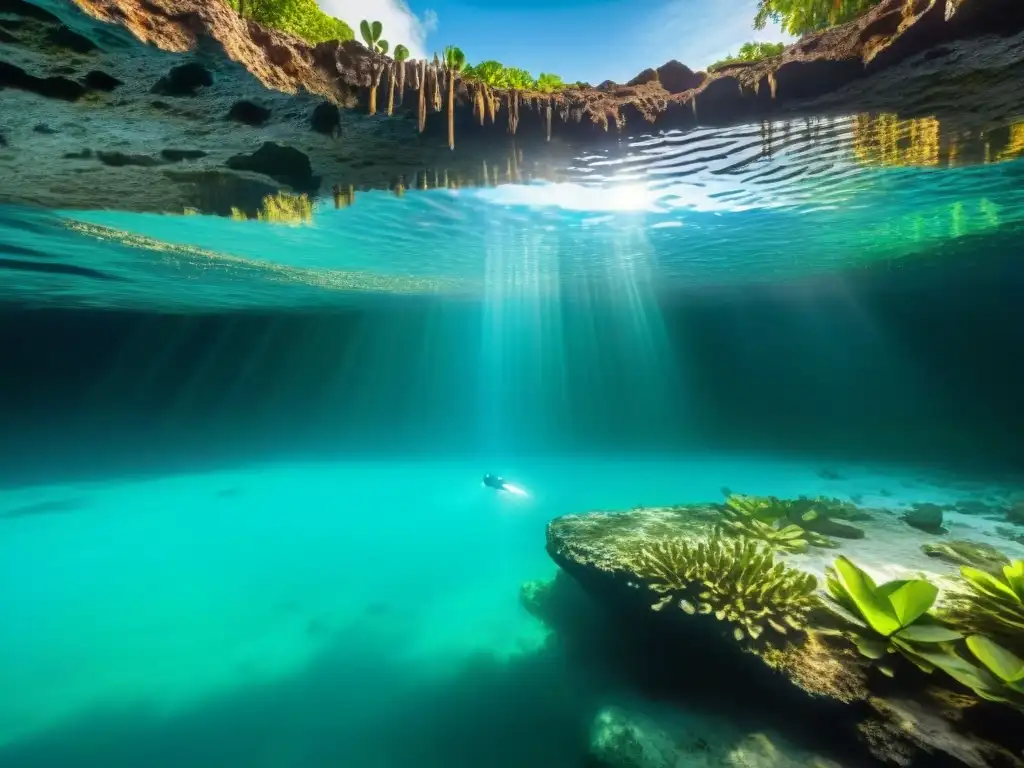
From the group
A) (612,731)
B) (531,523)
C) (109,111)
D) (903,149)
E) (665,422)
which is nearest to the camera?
(612,731)

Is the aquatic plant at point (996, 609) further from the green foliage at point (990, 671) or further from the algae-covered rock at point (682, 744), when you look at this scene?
the algae-covered rock at point (682, 744)

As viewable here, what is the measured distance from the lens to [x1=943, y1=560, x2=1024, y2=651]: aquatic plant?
16.1 feet

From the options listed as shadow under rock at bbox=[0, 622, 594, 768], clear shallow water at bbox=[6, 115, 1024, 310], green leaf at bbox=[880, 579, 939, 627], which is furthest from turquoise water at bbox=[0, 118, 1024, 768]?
green leaf at bbox=[880, 579, 939, 627]

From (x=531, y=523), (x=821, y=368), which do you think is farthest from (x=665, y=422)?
(x=531, y=523)

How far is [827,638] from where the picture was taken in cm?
534

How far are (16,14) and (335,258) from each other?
1343cm

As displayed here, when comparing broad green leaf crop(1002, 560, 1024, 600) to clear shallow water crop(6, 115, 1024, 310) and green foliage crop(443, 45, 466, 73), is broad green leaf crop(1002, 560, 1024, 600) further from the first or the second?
green foliage crop(443, 45, 466, 73)

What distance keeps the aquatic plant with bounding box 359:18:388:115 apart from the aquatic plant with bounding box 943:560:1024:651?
9518 mm

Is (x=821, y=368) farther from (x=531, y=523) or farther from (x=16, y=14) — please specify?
(x=16, y=14)

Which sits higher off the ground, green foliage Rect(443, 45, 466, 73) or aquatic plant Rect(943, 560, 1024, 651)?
green foliage Rect(443, 45, 466, 73)

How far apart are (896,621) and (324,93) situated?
30.5ft

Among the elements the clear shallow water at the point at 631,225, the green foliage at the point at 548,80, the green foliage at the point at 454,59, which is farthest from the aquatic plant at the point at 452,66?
the clear shallow water at the point at 631,225

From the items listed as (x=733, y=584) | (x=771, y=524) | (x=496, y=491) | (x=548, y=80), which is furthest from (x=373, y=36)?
(x=496, y=491)

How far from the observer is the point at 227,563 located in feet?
37.6
